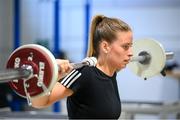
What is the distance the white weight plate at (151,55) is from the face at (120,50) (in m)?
0.50

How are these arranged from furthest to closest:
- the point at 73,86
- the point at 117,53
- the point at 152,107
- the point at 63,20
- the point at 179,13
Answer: the point at 63,20
the point at 179,13
the point at 152,107
the point at 117,53
the point at 73,86

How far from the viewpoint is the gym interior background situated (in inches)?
187

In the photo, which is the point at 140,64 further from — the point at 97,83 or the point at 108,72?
the point at 97,83

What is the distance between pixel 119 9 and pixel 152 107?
2.26 meters

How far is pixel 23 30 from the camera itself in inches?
201

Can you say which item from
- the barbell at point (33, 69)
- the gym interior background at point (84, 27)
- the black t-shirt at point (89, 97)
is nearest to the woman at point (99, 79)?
the black t-shirt at point (89, 97)

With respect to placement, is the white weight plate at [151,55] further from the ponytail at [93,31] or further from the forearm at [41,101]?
the forearm at [41,101]

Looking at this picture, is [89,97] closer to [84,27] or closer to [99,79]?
[99,79]

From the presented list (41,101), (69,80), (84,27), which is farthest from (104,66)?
(84,27)

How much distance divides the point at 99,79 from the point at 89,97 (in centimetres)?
8

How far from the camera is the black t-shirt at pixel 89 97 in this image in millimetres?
1430

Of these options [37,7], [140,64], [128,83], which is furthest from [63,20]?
[140,64]

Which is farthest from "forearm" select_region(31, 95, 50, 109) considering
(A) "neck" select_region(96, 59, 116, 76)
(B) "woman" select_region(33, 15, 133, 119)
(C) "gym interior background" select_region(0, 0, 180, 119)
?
(C) "gym interior background" select_region(0, 0, 180, 119)

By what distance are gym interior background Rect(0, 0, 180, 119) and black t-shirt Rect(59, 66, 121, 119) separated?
3.09 meters
